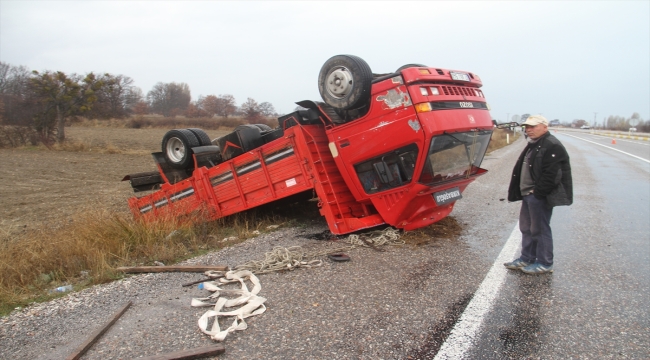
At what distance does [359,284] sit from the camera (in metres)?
4.21

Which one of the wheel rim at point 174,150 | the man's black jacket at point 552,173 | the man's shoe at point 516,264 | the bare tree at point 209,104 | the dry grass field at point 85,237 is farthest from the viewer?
the bare tree at point 209,104

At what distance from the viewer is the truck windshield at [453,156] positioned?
A: 5387mm

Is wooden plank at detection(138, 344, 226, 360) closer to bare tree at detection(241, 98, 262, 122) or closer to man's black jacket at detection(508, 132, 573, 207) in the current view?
man's black jacket at detection(508, 132, 573, 207)

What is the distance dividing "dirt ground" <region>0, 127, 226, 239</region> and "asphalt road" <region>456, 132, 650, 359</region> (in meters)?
6.59

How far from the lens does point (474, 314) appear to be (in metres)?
3.54

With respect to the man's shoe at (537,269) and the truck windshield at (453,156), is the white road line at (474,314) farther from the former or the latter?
the truck windshield at (453,156)

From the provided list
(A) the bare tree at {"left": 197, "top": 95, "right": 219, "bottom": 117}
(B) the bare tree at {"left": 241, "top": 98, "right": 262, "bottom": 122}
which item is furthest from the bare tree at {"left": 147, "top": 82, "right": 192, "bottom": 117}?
(B) the bare tree at {"left": 241, "top": 98, "right": 262, "bottom": 122}

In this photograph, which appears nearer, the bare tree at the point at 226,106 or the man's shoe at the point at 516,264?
the man's shoe at the point at 516,264

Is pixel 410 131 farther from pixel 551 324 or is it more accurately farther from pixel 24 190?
pixel 24 190

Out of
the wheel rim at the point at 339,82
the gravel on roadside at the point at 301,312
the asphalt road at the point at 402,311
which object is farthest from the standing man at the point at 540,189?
the wheel rim at the point at 339,82

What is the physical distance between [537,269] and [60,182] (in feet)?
47.7

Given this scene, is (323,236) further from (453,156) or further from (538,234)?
(538,234)

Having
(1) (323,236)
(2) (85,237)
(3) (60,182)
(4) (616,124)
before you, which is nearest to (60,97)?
(3) (60,182)

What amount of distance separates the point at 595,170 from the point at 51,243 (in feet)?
47.9
